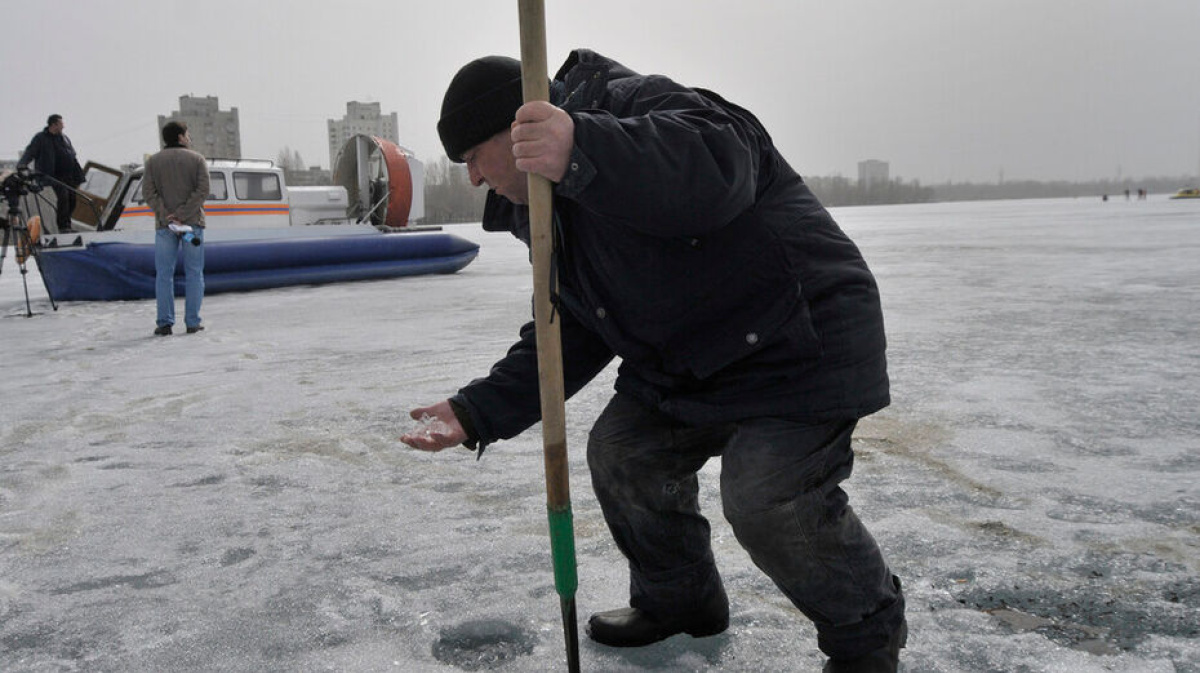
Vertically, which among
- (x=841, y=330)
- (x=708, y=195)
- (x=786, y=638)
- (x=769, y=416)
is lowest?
(x=786, y=638)

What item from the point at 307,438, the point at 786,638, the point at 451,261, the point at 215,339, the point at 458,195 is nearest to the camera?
the point at 786,638

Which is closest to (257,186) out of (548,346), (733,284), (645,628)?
(645,628)

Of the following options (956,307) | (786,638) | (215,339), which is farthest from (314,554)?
(956,307)

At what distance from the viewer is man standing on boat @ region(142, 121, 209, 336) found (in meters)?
7.18

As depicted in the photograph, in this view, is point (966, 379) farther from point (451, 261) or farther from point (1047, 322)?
point (451, 261)

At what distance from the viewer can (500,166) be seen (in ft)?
5.84

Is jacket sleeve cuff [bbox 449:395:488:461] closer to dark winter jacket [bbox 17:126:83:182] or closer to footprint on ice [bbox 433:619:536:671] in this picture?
footprint on ice [bbox 433:619:536:671]

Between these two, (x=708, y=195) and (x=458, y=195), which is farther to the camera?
(x=458, y=195)

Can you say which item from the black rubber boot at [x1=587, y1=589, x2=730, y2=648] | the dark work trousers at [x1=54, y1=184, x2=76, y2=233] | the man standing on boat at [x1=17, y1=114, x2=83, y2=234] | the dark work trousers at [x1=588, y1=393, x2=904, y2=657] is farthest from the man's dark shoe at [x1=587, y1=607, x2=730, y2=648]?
the dark work trousers at [x1=54, y1=184, x2=76, y2=233]

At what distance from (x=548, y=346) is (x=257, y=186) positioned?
42.9ft

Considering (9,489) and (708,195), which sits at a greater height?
(708,195)

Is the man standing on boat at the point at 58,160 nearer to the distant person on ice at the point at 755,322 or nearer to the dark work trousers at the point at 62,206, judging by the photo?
the dark work trousers at the point at 62,206

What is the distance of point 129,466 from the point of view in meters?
3.44

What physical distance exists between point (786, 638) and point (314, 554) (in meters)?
1.34
